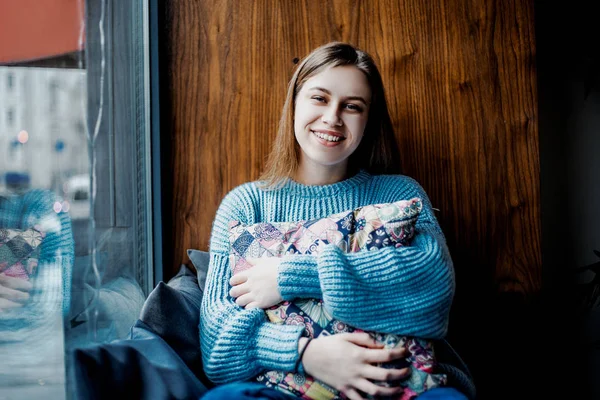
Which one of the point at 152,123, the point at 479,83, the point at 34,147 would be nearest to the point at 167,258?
the point at 152,123

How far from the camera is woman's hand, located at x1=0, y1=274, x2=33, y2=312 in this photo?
26.1 inches

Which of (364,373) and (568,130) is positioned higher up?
(568,130)

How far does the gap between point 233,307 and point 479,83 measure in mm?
995

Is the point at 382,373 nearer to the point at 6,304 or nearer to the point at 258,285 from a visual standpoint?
the point at 258,285

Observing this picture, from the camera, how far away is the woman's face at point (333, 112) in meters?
1.16

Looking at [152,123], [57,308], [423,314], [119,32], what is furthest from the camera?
[152,123]

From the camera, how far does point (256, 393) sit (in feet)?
2.89

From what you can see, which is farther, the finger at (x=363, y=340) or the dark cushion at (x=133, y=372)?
the finger at (x=363, y=340)

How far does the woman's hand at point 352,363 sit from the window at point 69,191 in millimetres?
425

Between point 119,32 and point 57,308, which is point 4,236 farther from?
point 119,32

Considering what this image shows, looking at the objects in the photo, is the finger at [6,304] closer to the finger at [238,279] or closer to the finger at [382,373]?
the finger at [238,279]

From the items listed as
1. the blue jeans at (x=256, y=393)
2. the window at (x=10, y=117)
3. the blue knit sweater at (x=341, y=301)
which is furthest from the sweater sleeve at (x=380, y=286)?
the window at (x=10, y=117)

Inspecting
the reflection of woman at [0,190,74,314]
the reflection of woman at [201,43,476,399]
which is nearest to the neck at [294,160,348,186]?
the reflection of woman at [201,43,476,399]

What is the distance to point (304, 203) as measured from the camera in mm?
1221
